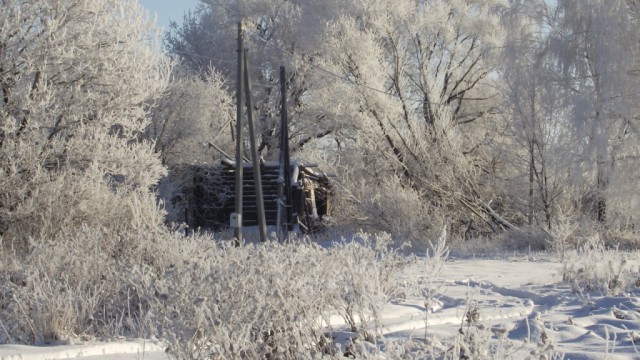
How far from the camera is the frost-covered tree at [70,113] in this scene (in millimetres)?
12141

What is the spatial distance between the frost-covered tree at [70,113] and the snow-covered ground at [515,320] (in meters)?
5.36

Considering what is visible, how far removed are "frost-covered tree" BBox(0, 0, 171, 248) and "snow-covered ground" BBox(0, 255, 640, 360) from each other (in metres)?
5.36

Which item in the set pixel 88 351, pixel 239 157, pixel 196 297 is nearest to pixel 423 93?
pixel 239 157

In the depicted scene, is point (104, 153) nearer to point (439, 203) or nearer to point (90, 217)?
point (90, 217)

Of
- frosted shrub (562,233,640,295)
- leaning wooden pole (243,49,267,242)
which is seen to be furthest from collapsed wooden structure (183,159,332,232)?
frosted shrub (562,233,640,295)

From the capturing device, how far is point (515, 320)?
6.48 meters

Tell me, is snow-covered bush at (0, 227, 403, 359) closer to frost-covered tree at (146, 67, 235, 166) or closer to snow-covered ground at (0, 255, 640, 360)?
snow-covered ground at (0, 255, 640, 360)

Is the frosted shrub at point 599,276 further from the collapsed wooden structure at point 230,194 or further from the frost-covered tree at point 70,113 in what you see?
the collapsed wooden structure at point 230,194

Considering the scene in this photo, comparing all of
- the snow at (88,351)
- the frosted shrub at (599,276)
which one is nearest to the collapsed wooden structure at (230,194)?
the frosted shrub at (599,276)

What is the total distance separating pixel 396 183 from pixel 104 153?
901 cm

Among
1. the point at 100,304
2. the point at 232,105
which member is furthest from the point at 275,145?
the point at 100,304

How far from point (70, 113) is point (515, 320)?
28.3ft

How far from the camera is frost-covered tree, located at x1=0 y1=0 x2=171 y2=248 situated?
12.1 meters

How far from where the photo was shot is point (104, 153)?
1298 cm
